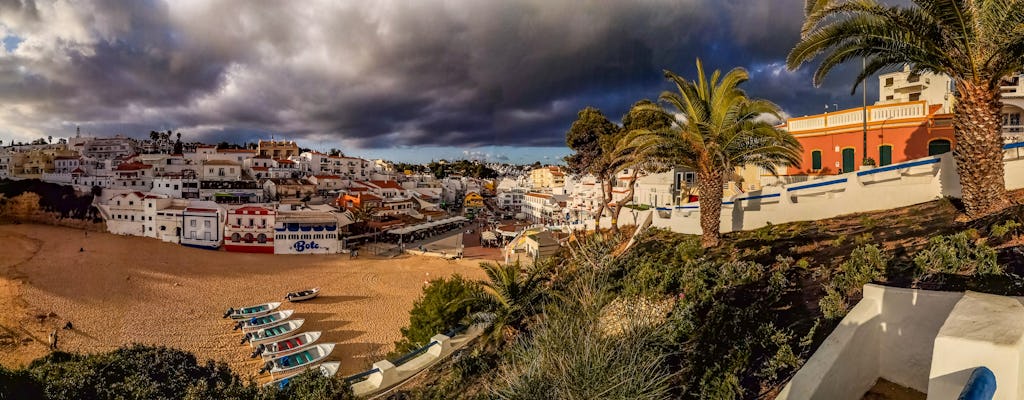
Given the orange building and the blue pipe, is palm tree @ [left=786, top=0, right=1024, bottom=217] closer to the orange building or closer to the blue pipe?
the orange building

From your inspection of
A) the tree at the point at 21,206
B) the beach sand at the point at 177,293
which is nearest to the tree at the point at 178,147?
the tree at the point at 21,206

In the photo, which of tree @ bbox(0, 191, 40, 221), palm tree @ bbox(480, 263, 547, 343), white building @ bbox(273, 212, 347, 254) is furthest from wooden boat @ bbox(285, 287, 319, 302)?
tree @ bbox(0, 191, 40, 221)

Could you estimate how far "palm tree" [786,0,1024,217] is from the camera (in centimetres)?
740

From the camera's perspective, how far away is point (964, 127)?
8.13 m

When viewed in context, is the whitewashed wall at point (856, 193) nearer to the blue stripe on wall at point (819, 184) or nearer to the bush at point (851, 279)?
the blue stripe on wall at point (819, 184)

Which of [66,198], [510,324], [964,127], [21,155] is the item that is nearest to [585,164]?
[510,324]

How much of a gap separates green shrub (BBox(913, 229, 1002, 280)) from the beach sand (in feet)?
61.6

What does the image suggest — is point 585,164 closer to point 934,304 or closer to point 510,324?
point 510,324

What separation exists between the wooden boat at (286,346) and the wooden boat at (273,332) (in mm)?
593

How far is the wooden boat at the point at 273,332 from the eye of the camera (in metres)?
21.0

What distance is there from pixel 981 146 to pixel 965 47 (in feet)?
6.05

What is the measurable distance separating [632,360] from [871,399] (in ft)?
8.86

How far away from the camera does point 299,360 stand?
18.8 meters

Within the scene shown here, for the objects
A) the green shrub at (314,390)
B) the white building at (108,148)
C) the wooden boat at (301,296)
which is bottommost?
the wooden boat at (301,296)
